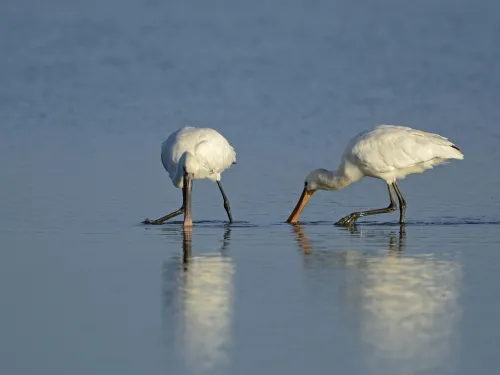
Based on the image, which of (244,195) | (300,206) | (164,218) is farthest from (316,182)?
(164,218)

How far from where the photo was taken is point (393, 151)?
1533cm

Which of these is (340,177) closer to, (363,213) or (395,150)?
(395,150)

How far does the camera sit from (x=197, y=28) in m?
31.2

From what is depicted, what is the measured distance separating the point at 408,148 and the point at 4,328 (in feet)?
24.1

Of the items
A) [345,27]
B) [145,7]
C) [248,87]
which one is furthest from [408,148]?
[145,7]

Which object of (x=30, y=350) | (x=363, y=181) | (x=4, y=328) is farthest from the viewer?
(x=363, y=181)

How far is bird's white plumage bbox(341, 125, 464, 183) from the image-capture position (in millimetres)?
15336

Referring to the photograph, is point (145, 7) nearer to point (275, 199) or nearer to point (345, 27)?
point (345, 27)

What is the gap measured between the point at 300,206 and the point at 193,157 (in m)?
1.28

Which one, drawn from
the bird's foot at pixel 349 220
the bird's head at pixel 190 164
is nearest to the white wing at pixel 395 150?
the bird's foot at pixel 349 220

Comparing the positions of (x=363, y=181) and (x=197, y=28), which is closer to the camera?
(x=363, y=181)

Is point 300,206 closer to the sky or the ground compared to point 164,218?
closer to the sky

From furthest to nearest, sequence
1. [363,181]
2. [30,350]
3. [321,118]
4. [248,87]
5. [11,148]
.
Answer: [248,87]
[321,118]
[11,148]
[363,181]
[30,350]

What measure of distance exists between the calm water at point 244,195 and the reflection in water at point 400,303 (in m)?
0.03
